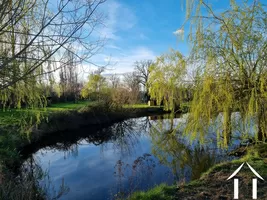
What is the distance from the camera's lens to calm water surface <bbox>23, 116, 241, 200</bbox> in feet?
16.0

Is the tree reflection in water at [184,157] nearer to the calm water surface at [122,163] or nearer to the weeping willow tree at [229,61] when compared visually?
the calm water surface at [122,163]

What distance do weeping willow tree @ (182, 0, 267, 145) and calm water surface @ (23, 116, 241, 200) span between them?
3.55 ft

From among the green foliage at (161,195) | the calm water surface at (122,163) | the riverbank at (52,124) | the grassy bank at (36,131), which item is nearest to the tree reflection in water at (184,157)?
the calm water surface at (122,163)

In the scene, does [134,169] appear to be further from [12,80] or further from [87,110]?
[87,110]

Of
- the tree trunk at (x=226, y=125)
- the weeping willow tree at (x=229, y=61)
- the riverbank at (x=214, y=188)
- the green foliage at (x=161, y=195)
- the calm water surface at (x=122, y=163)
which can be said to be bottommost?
the calm water surface at (x=122, y=163)

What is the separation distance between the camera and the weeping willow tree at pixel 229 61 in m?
4.18

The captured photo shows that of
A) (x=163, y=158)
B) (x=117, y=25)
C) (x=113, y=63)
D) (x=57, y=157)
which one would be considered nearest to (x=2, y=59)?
(x=113, y=63)

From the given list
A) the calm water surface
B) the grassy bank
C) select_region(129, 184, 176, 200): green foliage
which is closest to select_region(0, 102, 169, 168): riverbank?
the grassy bank

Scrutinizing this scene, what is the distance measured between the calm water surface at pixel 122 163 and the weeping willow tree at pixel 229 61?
1083 millimetres

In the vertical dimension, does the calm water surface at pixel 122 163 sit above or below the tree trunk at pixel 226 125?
below

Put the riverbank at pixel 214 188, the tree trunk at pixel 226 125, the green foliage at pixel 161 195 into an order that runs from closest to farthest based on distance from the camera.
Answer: the riverbank at pixel 214 188 → the green foliage at pixel 161 195 → the tree trunk at pixel 226 125

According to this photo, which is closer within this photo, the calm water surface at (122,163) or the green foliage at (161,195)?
the green foliage at (161,195)

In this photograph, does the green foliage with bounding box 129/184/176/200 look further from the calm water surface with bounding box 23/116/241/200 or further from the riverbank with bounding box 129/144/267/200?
the calm water surface with bounding box 23/116/241/200

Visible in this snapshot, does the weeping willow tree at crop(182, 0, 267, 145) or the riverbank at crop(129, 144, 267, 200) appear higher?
the weeping willow tree at crop(182, 0, 267, 145)
